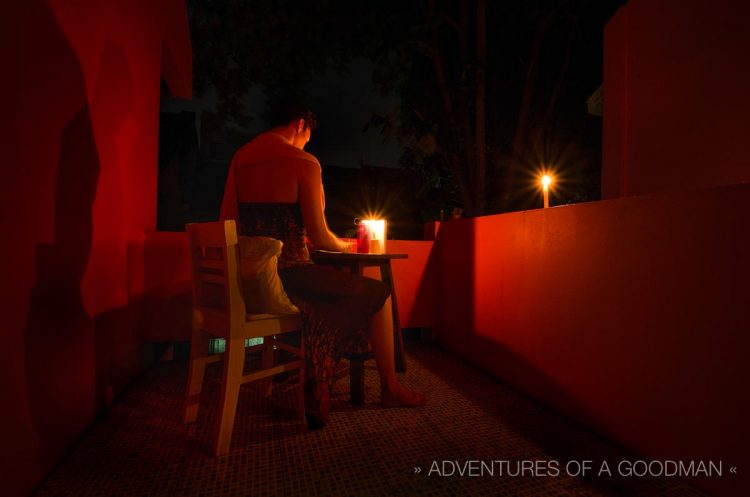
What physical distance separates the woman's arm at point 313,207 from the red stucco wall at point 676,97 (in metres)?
2.66

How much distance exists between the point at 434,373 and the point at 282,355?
1112 millimetres

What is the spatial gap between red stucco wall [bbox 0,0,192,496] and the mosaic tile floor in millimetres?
183

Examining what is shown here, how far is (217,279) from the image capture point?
1641mm

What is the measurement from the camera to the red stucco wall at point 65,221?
1194 mm

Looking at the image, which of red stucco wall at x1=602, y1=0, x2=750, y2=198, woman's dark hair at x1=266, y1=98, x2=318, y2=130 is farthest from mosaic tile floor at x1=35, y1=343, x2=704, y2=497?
red stucco wall at x1=602, y1=0, x2=750, y2=198

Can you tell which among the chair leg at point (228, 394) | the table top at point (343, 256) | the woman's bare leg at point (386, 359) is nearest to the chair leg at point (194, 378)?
the chair leg at point (228, 394)

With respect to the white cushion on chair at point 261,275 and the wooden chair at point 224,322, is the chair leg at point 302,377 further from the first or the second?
the white cushion on chair at point 261,275

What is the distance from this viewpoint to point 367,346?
2.08 metres

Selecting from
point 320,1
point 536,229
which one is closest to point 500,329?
point 536,229

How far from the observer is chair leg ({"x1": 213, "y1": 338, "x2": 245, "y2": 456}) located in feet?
5.01

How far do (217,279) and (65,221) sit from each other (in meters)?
0.62

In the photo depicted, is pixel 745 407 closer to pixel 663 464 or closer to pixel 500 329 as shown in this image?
pixel 663 464

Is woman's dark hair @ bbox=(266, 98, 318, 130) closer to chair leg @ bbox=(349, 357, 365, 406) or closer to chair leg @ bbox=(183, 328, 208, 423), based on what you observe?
chair leg @ bbox=(183, 328, 208, 423)

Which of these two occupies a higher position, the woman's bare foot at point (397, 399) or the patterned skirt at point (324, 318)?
the patterned skirt at point (324, 318)
